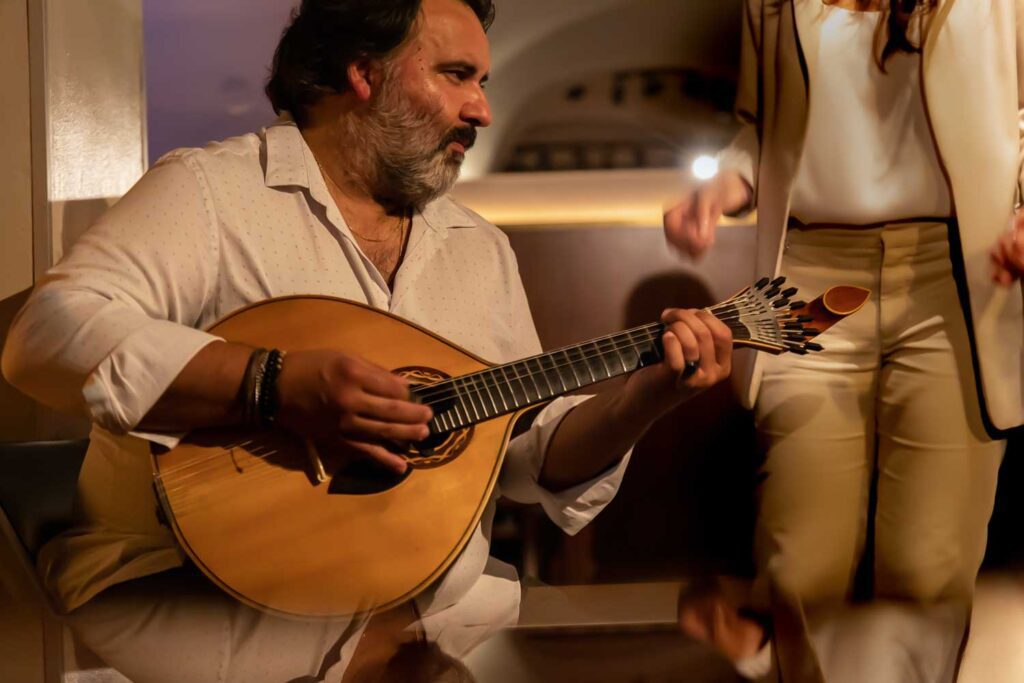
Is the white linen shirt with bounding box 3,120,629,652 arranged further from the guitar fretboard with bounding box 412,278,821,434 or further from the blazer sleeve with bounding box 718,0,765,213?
the blazer sleeve with bounding box 718,0,765,213

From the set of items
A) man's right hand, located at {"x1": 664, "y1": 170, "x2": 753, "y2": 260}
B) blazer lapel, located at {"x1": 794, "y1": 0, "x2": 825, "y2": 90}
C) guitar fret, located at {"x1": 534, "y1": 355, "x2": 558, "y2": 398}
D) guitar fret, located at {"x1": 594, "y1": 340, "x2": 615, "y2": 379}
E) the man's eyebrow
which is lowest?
guitar fret, located at {"x1": 534, "y1": 355, "x2": 558, "y2": 398}

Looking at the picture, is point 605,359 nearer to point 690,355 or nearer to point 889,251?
point 690,355

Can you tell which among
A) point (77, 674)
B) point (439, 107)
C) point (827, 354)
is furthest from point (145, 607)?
point (827, 354)

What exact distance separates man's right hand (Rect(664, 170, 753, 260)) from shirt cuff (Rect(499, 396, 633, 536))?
0.77 feet

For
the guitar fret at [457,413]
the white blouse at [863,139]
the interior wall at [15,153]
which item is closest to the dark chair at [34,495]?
the interior wall at [15,153]

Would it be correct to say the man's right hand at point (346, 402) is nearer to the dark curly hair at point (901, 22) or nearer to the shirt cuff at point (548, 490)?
the shirt cuff at point (548, 490)

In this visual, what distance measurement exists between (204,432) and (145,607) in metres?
0.23

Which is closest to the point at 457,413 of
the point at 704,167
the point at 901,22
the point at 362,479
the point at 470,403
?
the point at 470,403

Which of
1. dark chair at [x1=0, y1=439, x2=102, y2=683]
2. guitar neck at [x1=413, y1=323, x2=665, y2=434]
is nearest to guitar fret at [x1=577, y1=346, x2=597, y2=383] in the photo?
guitar neck at [x1=413, y1=323, x2=665, y2=434]

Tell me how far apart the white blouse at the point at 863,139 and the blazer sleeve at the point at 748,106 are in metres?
0.07

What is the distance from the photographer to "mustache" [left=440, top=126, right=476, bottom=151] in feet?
4.11

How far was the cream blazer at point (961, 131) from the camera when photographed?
1195mm

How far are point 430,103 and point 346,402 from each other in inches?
16.0

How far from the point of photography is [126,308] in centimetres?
105
